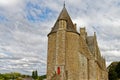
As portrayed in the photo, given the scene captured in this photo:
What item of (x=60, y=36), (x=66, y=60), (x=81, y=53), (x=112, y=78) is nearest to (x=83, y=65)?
(x=81, y=53)

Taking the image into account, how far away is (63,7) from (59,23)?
3839mm

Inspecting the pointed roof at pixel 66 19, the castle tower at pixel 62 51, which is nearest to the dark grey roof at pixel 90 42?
the castle tower at pixel 62 51

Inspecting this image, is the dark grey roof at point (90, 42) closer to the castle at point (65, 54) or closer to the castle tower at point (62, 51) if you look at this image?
the castle at point (65, 54)

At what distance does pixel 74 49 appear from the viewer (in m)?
27.1

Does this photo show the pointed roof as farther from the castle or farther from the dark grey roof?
the dark grey roof

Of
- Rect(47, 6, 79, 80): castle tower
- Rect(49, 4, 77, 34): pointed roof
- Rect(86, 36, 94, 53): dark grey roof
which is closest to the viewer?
Rect(47, 6, 79, 80): castle tower

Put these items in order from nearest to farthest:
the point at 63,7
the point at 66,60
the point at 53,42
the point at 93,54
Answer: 1. the point at 66,60
2. the point at 53,42
3. the point at 63,7
4. the point at 93,54

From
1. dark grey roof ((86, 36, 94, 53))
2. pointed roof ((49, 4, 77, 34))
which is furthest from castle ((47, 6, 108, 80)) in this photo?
dark grey roof ((86, 36, 94, 53))

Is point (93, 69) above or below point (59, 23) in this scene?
below

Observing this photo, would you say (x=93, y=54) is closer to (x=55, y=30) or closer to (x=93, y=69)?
(x=93, y=69)

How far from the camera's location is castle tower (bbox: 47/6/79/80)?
2547 centimetres

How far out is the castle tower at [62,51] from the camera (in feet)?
83.6

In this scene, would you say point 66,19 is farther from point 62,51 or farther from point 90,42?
point 90,42

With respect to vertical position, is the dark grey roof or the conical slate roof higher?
the conical slate roof
